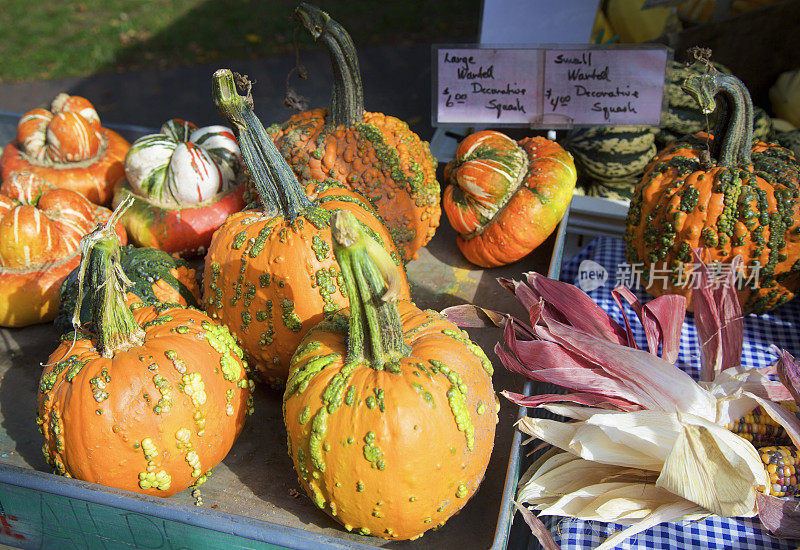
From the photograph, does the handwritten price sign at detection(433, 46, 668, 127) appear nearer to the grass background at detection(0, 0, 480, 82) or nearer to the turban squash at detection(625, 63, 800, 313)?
the turban squash at detection(625, 63, 800, 313)

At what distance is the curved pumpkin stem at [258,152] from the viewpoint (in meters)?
1.37

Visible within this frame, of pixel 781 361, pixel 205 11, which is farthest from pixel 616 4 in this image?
pixel 205 11

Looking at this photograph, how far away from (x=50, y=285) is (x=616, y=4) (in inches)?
128

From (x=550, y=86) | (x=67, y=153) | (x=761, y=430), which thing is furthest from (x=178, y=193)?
(x=761, y=430)

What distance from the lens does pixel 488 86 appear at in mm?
2240

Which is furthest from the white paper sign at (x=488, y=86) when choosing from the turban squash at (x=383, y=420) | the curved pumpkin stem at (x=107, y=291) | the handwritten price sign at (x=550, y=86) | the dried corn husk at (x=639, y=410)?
the curved pumpkin stem at (x=107, y=291)

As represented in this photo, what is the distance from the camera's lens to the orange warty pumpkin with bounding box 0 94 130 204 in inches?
93.8

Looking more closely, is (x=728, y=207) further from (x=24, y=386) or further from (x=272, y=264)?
(x=24, y=386)

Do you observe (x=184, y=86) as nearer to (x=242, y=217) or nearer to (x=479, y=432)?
(x=242, y=217)

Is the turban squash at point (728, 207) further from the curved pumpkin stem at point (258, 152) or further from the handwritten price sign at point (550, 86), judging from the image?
the curved pumpkin stem at point (258, 152)

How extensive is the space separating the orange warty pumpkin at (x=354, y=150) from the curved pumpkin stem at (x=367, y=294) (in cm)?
75

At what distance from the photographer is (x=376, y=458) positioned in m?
1.18

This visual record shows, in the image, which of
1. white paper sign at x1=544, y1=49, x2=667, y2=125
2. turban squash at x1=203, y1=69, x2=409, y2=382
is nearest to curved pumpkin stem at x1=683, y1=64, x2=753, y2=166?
white paper sign at x1=544, y1=49, x2=667, y2=125

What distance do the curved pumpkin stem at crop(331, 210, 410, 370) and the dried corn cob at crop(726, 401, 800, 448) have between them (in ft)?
2.84
